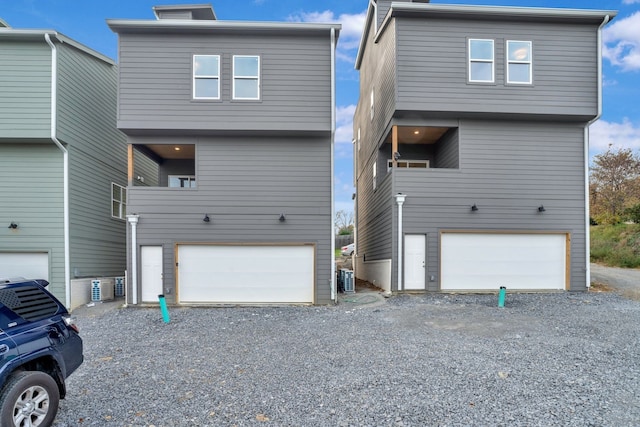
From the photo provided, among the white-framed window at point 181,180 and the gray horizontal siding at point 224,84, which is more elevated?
the gray horizontal siding at point 224,84

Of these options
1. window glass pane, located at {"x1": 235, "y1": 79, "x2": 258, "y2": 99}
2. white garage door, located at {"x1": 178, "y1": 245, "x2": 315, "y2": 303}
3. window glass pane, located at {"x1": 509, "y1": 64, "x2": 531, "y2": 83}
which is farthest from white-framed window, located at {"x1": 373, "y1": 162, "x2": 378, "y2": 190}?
window glass pane, located at {"x1": 235, "y1": 79, "x2": 258, "y2": 99}

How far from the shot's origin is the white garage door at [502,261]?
9695 mm

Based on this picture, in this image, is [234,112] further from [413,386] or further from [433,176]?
[413,386]

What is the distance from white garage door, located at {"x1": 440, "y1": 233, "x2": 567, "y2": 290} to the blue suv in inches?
346

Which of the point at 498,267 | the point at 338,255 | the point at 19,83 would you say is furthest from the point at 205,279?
the point at 338,255

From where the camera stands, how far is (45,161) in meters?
9.09

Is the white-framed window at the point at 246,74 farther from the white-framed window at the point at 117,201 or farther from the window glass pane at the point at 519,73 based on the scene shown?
the window glass pane at the point at 519,73

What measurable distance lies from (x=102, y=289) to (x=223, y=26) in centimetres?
840

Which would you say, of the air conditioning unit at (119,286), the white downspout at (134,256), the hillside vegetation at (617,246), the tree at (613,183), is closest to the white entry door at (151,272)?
the white downspout at (134,256)

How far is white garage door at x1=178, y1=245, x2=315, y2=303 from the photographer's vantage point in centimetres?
905

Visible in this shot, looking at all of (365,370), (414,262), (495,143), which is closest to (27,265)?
(365,370)

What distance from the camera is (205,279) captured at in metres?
9.09

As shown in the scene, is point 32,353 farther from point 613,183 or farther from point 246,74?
point 613,183

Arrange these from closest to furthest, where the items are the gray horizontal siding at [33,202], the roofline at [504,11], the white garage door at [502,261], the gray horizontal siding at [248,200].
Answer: the gray horizontal siding at [33,202]
the gray horizontal siding at [248,200]
the roofline at [504,11]
the white garage door at [502,261]
